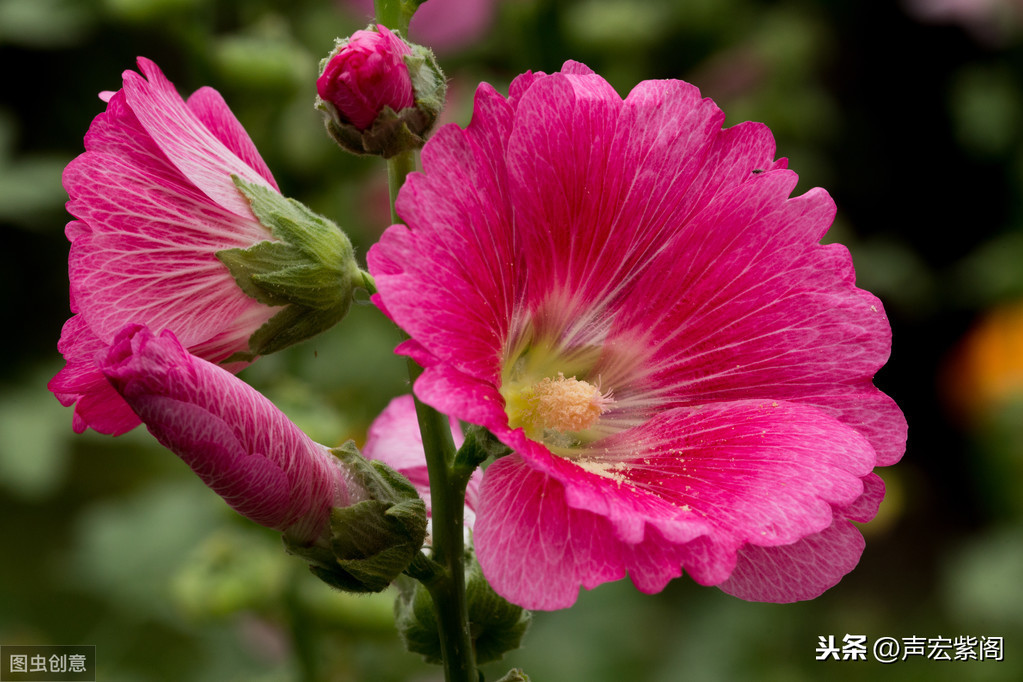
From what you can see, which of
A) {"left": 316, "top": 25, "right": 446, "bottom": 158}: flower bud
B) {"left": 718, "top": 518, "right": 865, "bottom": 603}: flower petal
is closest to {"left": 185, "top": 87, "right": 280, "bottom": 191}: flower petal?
{"left": 316, "top": 25, "right": 446, "bottom": 158}: flower bud

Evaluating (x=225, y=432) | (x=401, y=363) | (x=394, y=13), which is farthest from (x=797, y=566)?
→ (x=401, y=363)

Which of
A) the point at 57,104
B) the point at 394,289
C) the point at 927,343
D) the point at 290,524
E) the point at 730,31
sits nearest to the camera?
the point at 394,289

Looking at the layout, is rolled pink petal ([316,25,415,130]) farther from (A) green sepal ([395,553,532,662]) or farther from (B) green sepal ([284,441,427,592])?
(A) green sepal ([395,553,532,662])

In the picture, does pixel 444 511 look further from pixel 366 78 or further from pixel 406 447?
pixel 366 78

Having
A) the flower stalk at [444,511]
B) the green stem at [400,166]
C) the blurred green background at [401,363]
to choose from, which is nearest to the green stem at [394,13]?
the flower stalk at [444,511]

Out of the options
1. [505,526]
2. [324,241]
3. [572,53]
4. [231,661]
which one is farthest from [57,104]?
[505,526]

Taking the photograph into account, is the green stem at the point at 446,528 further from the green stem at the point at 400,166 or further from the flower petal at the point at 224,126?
the flower petal at the point at 224,126

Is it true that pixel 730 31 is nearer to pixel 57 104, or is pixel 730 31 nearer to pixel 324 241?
pixel 57 104
